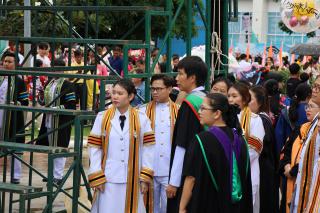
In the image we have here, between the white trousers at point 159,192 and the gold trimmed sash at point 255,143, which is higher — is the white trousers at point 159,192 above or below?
below

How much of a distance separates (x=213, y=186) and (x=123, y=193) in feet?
5.56

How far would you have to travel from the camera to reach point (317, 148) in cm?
770

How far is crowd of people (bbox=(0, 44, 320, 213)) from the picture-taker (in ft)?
23.3

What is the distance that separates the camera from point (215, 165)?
7039mm

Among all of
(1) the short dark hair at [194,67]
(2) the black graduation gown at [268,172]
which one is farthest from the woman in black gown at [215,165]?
(2) the black graduation gown at [268,172]

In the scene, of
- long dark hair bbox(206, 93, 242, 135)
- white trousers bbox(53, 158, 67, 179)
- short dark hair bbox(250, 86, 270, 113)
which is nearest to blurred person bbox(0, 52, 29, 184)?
white trousers bbox(53, 158, 67, 179)

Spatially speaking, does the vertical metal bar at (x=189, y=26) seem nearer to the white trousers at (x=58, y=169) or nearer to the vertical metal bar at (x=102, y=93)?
the vertical metal bar at (x=102, y=93)

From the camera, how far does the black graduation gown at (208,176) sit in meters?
7.01

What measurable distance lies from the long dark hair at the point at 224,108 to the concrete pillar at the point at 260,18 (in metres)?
60.6

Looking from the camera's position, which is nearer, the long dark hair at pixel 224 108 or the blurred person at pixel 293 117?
the long dark hair at pixel 224 108

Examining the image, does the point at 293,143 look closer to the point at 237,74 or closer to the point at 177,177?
the point at 177,177

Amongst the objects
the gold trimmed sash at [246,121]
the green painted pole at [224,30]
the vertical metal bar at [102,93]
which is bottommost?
the gold trimmed sash at [246,121]

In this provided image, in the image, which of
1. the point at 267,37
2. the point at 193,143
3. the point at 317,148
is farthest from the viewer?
→ the point at 267,37

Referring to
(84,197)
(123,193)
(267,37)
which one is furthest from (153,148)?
(267,37)
